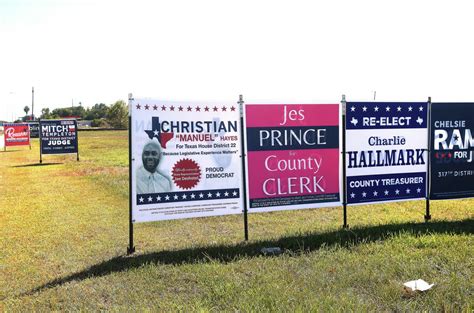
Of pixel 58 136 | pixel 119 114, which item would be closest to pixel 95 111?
pixel 119 114

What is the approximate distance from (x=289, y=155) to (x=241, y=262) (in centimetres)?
222

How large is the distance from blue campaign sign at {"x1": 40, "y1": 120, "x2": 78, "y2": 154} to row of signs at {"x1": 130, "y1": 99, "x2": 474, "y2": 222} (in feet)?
59.8

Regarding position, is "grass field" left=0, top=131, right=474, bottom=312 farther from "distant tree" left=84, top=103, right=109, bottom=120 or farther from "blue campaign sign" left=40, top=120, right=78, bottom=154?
"distant tree" left=84, top=103, right=109, bottom=120

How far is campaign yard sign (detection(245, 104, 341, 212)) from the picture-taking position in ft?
23.4

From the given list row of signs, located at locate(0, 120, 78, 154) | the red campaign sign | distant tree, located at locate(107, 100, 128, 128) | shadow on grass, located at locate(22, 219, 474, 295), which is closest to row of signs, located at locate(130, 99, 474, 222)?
shadow on grass, located at locate(22, 219, 474, 295)

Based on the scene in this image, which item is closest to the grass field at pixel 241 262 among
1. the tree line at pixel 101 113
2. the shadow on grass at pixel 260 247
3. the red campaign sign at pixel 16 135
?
the shadow on grass at pixel 260 247

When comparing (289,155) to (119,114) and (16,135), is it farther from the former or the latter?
(119,114)

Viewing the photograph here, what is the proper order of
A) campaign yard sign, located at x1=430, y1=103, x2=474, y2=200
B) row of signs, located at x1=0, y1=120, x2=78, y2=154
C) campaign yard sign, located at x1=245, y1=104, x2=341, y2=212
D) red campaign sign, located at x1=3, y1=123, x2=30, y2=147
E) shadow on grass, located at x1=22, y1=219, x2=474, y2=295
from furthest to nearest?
1. red campaign sign, located at x1=3, y1=123, x2=30, y2=147
2. row of signs, located at x1=0, y1=120, x2=78, y2=154
3. campaign yard sign, located at x1=430, y1=103, x2=474, y2=200
4. campaign yard sign, located at x1=245, y1=104, x2=341, y2=212
5. shadow on grass, located at x1=22, y1=219, x2=474, y2=295

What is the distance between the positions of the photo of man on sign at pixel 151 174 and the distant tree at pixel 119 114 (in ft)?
333

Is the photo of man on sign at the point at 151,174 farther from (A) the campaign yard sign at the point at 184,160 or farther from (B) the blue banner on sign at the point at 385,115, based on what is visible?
(B) the blue banner on sign at the point at 385,115

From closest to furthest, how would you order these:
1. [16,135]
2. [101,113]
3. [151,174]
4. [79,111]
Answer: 1. [151,174]
2. [16,135]
3. [101,113]
4. [79,111]

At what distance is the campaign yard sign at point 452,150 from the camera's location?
8.09 meters

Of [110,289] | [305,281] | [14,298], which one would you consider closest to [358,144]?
[305,281]

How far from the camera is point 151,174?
6.58 m
